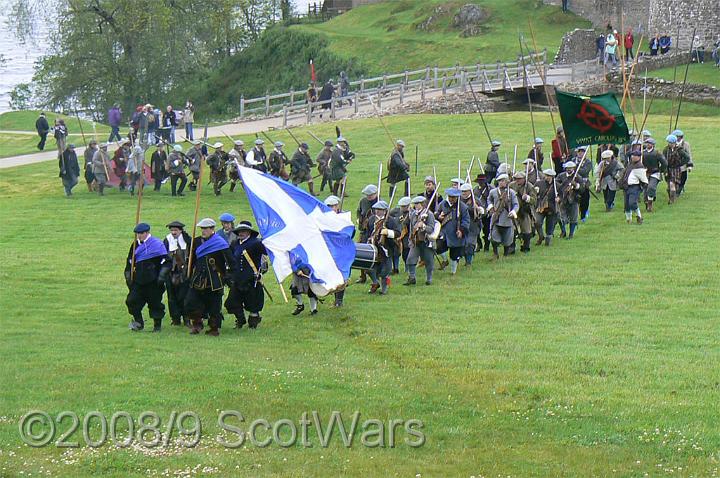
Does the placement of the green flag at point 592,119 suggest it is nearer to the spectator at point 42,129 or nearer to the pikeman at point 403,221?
the pikeman at point 403,221

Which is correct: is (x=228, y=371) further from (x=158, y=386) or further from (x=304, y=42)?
(x=304, y=42)

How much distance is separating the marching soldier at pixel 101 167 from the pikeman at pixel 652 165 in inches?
612

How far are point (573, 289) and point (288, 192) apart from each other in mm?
5686

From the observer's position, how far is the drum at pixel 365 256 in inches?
875

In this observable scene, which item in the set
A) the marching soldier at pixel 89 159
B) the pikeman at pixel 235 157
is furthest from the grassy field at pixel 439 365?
the marching soldier at pixel 89 159

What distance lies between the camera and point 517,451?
44.8 feet

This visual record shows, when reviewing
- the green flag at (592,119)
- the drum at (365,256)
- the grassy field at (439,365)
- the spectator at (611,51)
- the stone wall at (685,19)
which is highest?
the stone wall at (685,19)

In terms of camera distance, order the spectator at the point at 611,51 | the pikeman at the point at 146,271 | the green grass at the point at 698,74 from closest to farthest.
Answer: the pikeman at the point at 146,271, the green grass at the point at 698,74, the spectator at the point at 611,51

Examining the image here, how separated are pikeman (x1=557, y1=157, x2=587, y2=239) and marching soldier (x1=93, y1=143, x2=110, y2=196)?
14.7 metres

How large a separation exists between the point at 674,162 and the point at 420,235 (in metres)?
9.56

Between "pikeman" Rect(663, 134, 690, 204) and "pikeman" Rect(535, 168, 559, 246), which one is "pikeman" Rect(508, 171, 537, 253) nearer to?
"pikeman" Rect(535, 168, 559, 246)

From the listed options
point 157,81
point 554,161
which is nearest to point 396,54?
point 157,81

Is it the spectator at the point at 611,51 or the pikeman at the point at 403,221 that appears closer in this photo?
the pikeman at the point at 403,221

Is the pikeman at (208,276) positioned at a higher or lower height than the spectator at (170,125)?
lower
